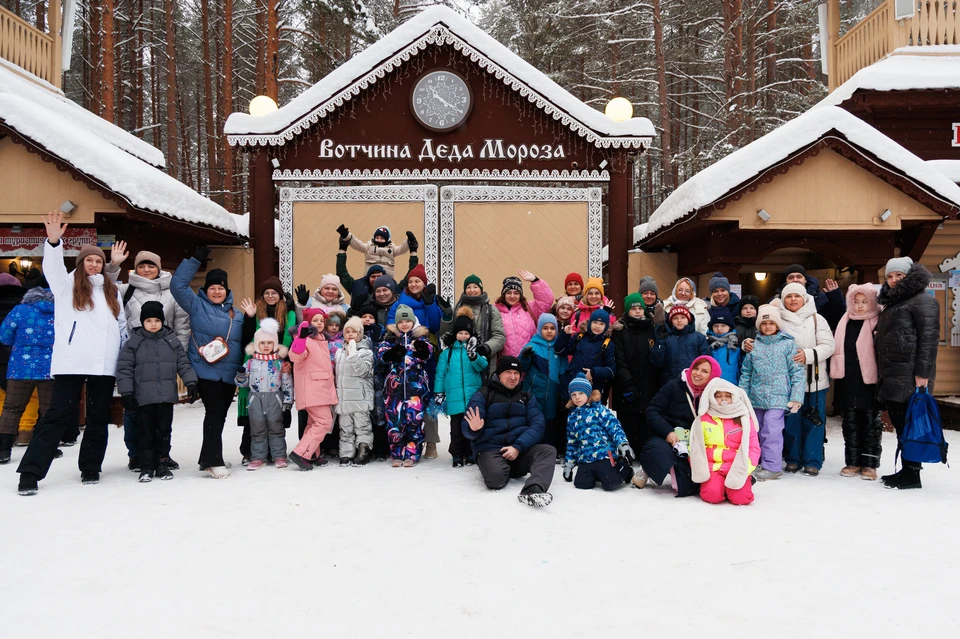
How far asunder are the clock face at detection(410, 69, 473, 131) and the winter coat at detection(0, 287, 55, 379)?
5.85 meters

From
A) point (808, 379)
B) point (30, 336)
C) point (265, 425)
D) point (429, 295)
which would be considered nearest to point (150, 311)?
point (265, 425)

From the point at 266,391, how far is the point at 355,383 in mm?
787

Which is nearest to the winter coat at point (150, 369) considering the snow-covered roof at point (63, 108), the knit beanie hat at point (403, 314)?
the knit beanie hat at point (403, 314)

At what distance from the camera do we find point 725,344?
234 inches

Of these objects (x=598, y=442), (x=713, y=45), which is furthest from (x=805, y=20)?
(x=598, y=442)

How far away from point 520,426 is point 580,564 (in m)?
1.82

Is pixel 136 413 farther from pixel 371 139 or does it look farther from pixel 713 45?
pixel 713 45

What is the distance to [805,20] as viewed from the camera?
18.0 m

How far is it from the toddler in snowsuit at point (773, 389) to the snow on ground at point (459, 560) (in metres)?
0.44

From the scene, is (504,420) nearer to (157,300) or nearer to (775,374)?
(775,374)

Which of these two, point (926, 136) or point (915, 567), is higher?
point (926, 136)

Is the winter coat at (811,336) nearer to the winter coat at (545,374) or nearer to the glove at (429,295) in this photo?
the winter coat at (545,374)

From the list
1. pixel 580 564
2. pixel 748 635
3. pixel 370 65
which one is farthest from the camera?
pixel 370 65

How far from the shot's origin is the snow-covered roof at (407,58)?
9609 millimetres
